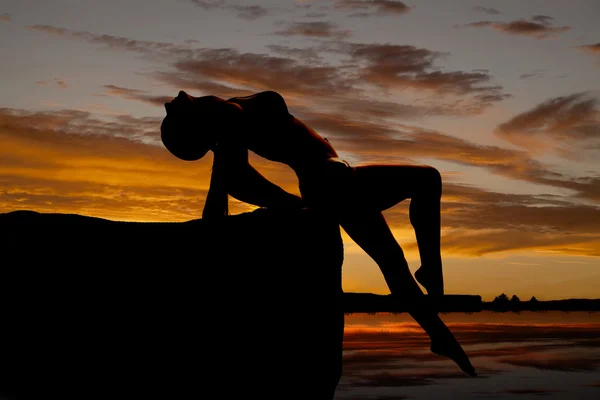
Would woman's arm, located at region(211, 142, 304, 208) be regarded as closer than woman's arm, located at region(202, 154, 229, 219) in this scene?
No

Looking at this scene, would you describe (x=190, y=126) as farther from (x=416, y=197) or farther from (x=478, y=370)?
(x=478, y=370)

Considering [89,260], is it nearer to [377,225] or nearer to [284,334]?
[284,334]

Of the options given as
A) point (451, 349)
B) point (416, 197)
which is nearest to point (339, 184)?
point (416, 197)

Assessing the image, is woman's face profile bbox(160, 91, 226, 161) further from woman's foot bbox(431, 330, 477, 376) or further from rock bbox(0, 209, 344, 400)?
woman's foot bbox(431, 330, 477, 376)

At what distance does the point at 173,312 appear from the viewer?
6.76 metres

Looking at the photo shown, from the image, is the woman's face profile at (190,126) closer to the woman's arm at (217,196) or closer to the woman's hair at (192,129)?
the woman's hair at (192,129)

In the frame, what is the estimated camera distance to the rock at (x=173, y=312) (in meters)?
6.71

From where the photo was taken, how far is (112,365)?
6.74m

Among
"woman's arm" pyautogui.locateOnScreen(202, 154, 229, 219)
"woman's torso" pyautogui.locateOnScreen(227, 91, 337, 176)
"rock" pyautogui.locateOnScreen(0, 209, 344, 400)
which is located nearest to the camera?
"rock" pyautogui.locateOnScreen(0, 209, 344, 400)

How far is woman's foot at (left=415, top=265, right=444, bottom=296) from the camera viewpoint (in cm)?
765

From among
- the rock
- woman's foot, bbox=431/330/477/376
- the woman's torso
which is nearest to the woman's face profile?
the woman's torso

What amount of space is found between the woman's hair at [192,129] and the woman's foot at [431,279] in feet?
7.09

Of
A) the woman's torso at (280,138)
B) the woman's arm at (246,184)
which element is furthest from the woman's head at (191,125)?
the woman's torso at (280,138)

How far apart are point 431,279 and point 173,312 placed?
233cm
